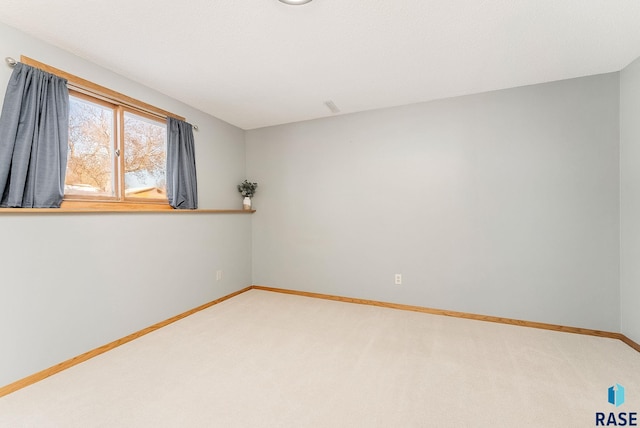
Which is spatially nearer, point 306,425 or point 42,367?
point 306,425

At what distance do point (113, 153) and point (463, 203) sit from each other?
3.51 m

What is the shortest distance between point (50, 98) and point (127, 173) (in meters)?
0.78

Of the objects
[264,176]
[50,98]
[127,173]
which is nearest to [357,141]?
[264,176]

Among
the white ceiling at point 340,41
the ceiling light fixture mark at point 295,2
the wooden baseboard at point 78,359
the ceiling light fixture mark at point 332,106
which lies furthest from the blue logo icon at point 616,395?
the wooden baseboard at point 78,359

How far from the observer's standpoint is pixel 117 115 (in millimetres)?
2516

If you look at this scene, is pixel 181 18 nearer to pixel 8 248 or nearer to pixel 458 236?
pixel 8 248

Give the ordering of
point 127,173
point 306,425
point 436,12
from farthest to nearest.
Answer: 1. point 127,173
2. point 436,12
3. point 306,425

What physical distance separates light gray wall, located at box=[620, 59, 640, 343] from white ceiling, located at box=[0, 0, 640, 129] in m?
0.27

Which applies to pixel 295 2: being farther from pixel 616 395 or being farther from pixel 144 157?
pixel 616 395

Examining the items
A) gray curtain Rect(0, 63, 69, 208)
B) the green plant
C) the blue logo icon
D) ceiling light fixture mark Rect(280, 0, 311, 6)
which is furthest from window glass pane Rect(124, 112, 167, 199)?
the blue logo icon

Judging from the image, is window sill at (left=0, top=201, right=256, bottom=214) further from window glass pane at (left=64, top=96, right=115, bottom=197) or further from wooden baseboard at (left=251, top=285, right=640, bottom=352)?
wooden baseboard at (left=251, top=285, right=640, bottom=352)

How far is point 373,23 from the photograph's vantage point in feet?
5.94

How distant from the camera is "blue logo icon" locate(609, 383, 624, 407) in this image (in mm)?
1605

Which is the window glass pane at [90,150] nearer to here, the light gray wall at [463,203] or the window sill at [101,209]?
the window sill at [101,209]
